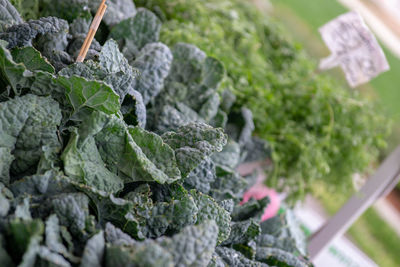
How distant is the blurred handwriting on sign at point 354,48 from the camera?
51.9 inches

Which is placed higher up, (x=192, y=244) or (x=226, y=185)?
(x=192, y=244)

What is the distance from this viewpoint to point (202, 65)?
1185mm

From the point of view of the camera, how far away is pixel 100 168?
2.39ft

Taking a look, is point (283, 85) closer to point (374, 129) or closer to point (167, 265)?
point (374, 129)

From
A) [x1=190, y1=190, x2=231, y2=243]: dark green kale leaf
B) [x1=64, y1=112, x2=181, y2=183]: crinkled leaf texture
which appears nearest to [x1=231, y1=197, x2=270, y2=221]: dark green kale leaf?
[x1=190, y1=190, x2=231, y2=243]: dark green kale leaf

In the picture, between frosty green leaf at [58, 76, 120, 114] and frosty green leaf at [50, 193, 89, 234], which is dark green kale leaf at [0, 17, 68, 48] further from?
frosty green leaf at [50, 193, 89, 234]

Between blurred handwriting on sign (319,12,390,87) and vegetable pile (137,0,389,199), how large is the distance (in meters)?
0.18

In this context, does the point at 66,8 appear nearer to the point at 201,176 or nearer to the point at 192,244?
the point at 201,176

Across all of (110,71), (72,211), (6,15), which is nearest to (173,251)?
(72,211)

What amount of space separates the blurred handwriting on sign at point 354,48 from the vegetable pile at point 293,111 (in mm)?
183

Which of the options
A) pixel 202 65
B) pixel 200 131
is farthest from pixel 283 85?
pixel 200 131

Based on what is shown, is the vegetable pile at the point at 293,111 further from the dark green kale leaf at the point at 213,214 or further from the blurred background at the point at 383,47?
the blurred background at the point at 383,47

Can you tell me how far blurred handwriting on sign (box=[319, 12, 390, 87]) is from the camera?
1.32m

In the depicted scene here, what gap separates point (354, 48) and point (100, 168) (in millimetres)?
1072
